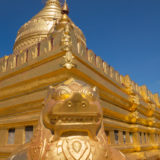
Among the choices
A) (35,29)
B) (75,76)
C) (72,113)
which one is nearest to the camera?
(72,113)

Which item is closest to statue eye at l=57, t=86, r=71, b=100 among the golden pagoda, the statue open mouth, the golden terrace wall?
the golden pagoda

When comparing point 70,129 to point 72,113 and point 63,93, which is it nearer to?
point 72,113

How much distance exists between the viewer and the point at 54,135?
180cm

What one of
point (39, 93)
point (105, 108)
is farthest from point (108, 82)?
point (39, 93)

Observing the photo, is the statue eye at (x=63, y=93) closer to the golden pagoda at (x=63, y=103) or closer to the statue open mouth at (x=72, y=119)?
the golden pagoda at (x=63, y=103)

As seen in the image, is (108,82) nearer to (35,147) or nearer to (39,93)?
(39,93)

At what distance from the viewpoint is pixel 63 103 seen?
1759 millimetres

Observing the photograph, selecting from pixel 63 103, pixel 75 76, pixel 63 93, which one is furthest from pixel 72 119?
pixel 75 76

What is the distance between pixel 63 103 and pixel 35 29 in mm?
8064

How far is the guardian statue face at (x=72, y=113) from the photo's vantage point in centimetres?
175

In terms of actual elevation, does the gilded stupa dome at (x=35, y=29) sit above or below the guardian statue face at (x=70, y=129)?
above

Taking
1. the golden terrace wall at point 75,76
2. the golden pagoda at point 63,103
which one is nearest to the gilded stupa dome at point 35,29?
the golden pagoda at point 63,103

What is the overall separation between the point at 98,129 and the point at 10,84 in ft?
12.0

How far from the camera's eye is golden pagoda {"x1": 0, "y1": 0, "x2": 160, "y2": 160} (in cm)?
176
